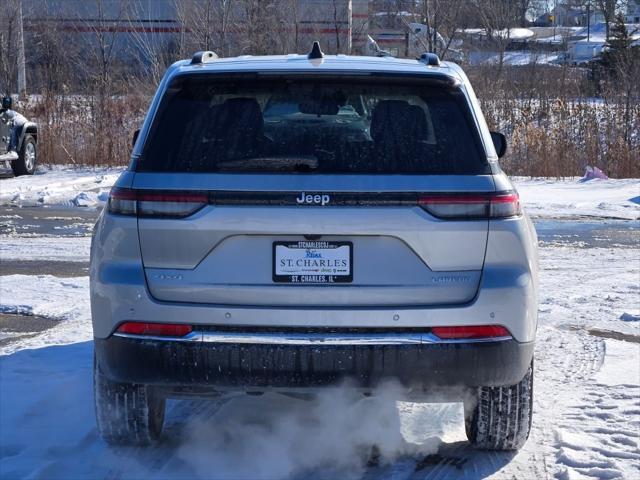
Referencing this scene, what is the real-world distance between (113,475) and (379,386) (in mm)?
1331

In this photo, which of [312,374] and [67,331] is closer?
[312,374]

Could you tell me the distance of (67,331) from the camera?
7.12 meters

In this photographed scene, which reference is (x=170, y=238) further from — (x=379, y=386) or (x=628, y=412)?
(x=628, y=412)

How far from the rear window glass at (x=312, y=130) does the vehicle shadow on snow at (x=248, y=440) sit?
1.01 meters

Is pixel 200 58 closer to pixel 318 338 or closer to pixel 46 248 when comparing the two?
pixel 318 338

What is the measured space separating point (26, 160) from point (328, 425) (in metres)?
15.1

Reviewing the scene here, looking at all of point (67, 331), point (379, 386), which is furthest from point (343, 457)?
point (67, 331)

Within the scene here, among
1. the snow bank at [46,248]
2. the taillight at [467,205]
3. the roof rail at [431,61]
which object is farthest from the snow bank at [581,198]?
the taillight at [467,205]

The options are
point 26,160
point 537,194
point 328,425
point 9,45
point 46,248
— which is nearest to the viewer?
point 328,425

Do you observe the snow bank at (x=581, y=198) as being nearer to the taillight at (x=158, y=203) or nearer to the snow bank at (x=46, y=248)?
the snow bank at (x=46, y=248)

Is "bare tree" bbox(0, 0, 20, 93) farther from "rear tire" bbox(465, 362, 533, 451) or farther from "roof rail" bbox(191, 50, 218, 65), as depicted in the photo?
"rear tire" bbox(465, 362, 533, 451)

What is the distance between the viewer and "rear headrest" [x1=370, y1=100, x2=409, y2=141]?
4273mm

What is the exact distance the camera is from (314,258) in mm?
4012

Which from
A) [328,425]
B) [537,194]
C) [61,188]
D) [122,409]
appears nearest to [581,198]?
[537,194]
